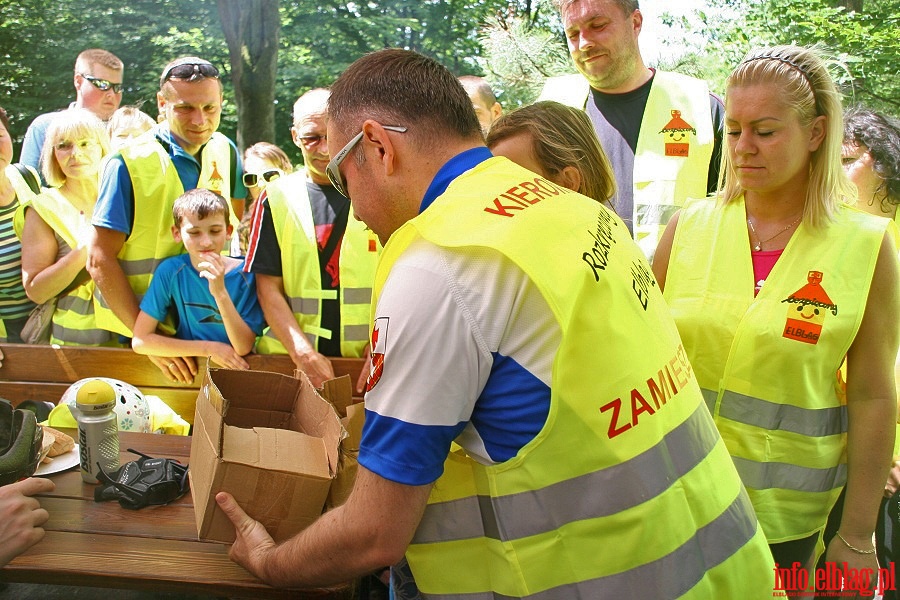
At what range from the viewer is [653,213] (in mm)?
3391

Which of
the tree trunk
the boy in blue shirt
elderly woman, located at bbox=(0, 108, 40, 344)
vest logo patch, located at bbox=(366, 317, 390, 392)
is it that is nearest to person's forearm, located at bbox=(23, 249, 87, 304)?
elderly woman, located at bbox=(0, 108, 40, 344)

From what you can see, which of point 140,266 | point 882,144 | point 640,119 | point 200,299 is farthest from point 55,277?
point 882,144

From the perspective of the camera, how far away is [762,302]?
2051mm

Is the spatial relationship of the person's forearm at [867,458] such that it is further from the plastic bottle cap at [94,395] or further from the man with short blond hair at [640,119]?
the plastic bottle cap at [94,395]

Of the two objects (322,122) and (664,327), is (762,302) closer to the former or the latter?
(664,327)

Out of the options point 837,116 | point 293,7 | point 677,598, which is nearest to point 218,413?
point 677,598

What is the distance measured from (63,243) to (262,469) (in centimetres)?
276

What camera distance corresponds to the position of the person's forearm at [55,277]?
3.79 meters

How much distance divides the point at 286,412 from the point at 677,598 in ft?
4.45

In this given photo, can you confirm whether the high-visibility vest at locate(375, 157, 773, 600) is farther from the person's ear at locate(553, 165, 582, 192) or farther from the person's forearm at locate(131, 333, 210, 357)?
the person's forearm at locate(131, 333, 210, 357)

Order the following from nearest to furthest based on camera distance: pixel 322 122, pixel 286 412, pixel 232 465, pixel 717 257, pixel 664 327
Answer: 1. pixel 664 327
2. pixel 232 465
3. pixel 717 257
4. pixel 286 412
5. pixel 322 122

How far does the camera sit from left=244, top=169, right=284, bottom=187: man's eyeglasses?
6.27 metres

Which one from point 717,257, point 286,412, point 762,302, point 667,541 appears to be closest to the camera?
point 667,541

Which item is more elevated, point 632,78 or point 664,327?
point 632,78
